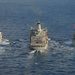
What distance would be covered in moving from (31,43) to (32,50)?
4.94 metres

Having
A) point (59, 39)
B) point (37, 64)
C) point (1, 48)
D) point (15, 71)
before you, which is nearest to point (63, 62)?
point (37, 64)

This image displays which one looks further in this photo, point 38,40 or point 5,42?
point 5,42

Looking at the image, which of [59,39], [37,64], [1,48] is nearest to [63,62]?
[37,64]

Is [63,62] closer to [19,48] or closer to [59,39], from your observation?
[19,48]

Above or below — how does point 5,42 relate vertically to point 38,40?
below

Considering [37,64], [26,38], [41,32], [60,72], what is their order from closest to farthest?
[60,72]
[37,64]
[41,32]
[26,38]

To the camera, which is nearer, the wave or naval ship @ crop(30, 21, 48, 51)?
naval ship @ crop(30, 21, 48, 51)

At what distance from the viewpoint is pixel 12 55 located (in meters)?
160

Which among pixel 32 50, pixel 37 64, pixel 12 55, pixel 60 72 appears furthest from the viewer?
pixel 32 50

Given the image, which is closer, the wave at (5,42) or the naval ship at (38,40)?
the naval ship at (38,40)

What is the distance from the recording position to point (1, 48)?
174 meters

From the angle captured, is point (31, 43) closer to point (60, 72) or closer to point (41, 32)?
point (41, 32)

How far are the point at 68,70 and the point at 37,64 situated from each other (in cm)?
1278

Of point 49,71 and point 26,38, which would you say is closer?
point 49,71
